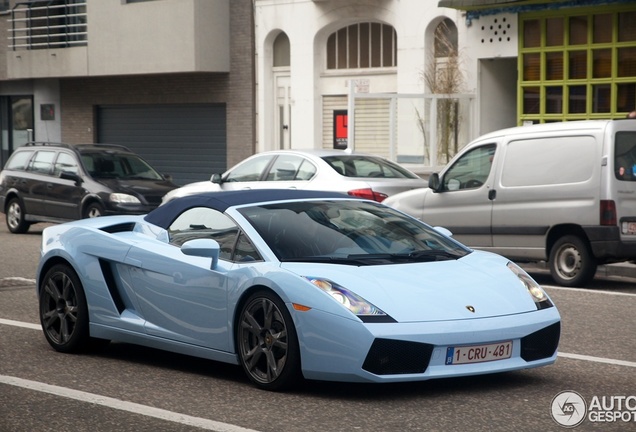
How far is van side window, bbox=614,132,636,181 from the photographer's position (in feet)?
42.7

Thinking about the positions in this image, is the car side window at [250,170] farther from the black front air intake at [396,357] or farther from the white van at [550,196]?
the black front air intake at [396,357]

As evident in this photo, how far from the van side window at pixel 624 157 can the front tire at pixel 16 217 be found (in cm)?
1231

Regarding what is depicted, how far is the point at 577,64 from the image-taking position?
901 inches

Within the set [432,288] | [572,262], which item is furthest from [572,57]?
[432,288]

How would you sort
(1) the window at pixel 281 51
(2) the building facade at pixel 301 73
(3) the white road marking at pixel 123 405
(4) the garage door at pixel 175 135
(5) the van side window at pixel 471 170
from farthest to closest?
(4) the garage door at pixel 175 135, (1) the window at pixel 281 51, (2) the building facade at pixel 301 73, (5) the van side window at pixel 471 170, (3) the white road marking at pixel 123 405

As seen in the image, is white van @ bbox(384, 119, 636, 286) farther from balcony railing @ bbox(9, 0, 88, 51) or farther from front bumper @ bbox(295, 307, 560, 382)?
balcony railing @ bbox(9, 0, 88, 51)

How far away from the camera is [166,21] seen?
1193 inches

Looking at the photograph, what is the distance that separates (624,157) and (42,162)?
1222 centimetres

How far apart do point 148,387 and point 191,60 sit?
898 inches

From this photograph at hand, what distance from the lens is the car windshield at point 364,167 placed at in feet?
55.0

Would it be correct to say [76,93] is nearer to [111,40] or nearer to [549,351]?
[111,40]

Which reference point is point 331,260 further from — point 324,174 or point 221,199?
point 324,174

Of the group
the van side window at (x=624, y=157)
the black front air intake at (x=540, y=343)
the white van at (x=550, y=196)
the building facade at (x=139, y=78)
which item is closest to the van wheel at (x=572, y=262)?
the white van at (x=550, y=196)
